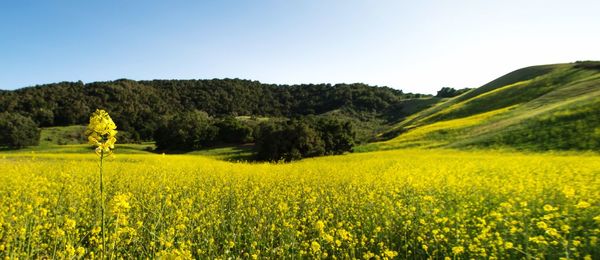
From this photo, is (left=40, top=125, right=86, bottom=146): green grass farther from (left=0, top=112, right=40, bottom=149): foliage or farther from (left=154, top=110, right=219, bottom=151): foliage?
(left=154, top=110, right=219, bottom=151): foliage

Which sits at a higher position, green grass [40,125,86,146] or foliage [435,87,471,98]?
foliage [435,87,471,98]

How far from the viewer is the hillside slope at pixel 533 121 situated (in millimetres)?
24703

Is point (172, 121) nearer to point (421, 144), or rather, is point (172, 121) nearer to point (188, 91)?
point (421, 144)

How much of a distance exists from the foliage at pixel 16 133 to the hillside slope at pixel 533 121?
58486 mm

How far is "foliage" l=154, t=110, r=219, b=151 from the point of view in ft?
180

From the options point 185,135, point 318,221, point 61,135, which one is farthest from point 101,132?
point 61,135

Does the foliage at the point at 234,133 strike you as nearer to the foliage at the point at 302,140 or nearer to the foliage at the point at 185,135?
the foliage at the point at 185,135

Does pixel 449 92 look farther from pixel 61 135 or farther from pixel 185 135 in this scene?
pixel 61 135

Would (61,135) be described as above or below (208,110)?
below

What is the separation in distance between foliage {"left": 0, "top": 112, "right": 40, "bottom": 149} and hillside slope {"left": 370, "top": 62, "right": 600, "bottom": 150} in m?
58.5

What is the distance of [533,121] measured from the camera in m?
29.8

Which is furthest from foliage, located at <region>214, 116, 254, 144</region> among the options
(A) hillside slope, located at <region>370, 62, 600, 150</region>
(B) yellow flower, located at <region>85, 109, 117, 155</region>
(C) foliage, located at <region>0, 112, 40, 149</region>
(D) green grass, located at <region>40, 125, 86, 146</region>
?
(B) yellow flower, located at <region>85, 109, 117, 155</region>

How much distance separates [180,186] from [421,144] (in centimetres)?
2866

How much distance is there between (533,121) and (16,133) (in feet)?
241
